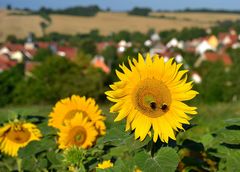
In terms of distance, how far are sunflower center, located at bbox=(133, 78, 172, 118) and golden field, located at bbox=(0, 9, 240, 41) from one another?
8474cm

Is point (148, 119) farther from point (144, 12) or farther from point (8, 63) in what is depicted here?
→ point (144, 12)

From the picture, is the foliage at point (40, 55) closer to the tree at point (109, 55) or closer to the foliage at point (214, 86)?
the tree at point (109, 55)

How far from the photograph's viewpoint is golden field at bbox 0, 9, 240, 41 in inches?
3401

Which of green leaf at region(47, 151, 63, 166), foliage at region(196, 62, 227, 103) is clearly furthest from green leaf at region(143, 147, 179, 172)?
foliage at region(196, 62, 227, 103)

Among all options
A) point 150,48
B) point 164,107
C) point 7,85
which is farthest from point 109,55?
point 164,107

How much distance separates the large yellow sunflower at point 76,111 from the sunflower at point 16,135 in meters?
0.12

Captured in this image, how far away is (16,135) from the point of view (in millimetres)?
3268

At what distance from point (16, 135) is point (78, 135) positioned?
0.46 m

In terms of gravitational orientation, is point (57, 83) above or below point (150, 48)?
below

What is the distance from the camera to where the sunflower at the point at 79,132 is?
297cm

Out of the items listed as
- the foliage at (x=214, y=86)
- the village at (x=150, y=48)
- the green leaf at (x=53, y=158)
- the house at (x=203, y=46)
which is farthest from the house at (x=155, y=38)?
the green leaf at (x=53, y=158)

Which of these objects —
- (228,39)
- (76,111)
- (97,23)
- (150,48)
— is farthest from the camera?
(97,23)

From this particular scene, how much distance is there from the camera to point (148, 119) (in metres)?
2.06

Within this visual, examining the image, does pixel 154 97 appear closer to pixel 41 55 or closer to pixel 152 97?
pixel 152 97
